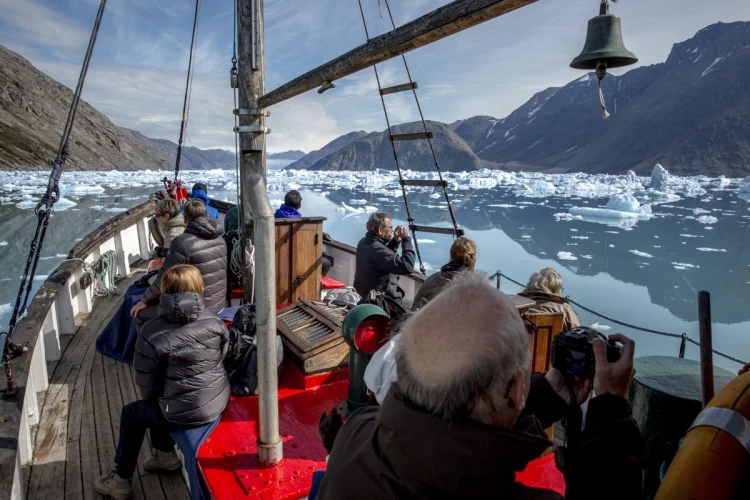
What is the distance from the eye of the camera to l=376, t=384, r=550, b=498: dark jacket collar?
754 millimetres

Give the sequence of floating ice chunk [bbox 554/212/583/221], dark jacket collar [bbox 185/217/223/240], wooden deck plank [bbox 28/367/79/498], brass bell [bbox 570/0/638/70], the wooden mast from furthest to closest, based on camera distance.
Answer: floating ice chunk [bbox 554/212/583/221] → dark jacket collar [bbox 185/217/223/240] → wooden deck plank [bbox 28/367/79/498] → brass bell [bbox 570/0/638/70] → the wooden mast

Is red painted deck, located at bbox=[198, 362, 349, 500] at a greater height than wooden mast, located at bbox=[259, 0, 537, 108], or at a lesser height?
lesser

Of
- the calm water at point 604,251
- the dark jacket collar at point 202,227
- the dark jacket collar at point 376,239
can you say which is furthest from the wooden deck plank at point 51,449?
the calm water at point 604,251

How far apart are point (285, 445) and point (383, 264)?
1.72 m

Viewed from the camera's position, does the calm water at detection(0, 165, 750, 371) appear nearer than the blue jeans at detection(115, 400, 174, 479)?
No

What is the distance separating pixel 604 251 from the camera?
20.3m

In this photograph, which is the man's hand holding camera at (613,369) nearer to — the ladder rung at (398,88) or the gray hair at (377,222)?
the gray hair at (377,222)

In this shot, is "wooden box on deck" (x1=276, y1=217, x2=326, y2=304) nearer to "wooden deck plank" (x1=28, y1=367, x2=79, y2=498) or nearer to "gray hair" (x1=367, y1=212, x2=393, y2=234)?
"gray hair" (x1=367, y1=212, x2=393, y2=234)

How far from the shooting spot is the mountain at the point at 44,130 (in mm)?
71312

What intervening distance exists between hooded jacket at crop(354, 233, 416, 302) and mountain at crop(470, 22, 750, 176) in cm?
10034

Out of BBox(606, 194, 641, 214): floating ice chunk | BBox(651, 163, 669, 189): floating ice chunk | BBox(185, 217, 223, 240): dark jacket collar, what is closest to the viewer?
BBox(185, 217, 223, 240): dark jacket collar

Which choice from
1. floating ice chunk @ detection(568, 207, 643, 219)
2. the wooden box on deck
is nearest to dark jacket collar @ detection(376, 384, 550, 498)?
the wooden box on deck

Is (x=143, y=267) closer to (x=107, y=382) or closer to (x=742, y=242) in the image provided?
(x=107, y=382)

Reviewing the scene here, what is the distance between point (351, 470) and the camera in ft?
2.84
